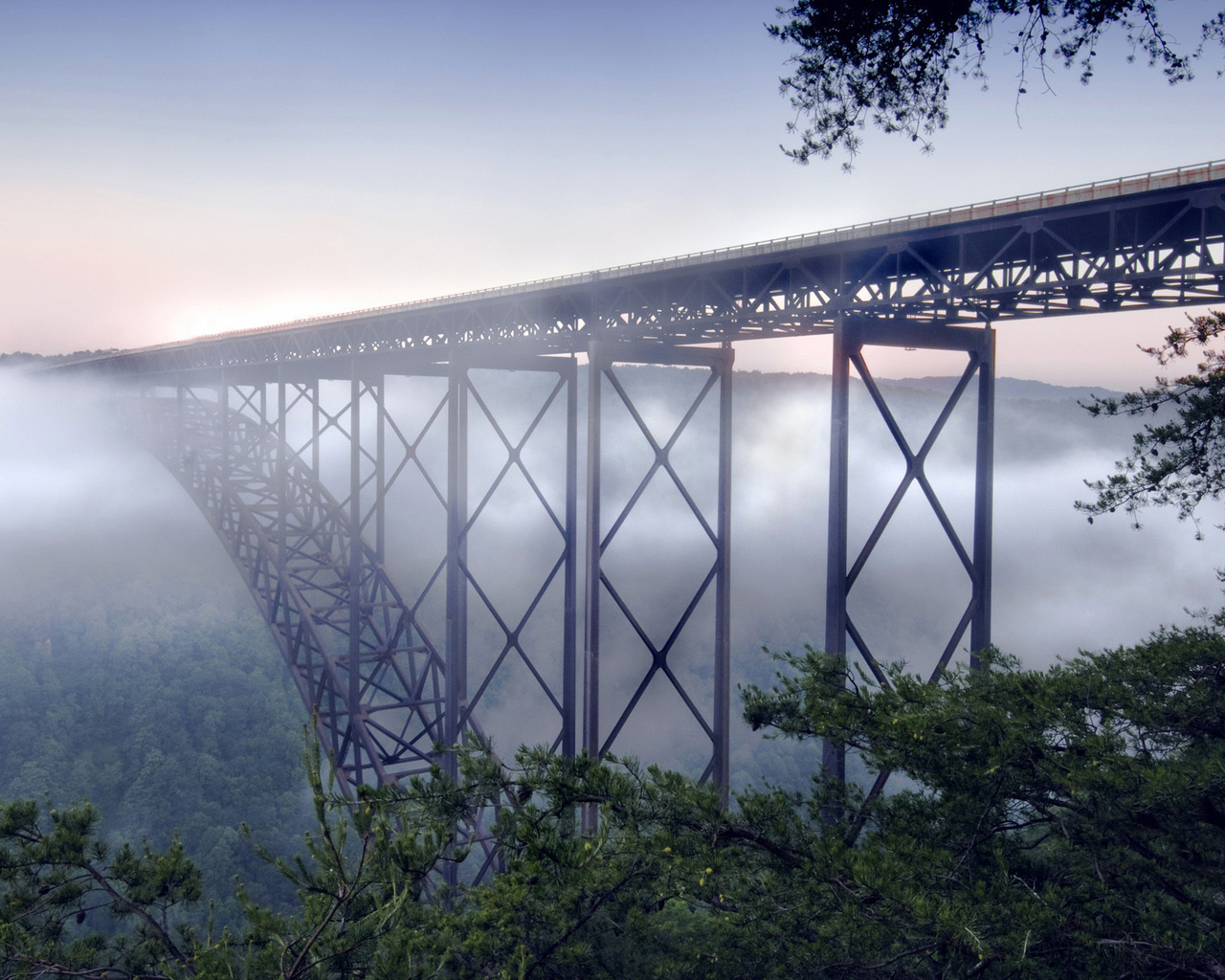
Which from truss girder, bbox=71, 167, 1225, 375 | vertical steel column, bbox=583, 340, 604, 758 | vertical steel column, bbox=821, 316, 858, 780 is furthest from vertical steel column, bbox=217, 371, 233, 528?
vertical steel column, bbox=821, 316, 858, 780

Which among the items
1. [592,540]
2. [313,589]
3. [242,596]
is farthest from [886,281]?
[242,596]

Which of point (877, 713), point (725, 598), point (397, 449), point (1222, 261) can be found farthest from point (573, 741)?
point (397, 449)

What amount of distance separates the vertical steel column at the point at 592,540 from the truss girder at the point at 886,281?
73 cm

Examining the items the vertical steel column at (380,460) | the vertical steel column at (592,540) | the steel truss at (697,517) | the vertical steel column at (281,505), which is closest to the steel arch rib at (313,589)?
the vertical steel column at (281,505)

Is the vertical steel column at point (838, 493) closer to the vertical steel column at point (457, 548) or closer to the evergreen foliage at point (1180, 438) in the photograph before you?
the evergreen foliage at point (1180, 438)

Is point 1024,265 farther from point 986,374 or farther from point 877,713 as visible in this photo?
point 877,713

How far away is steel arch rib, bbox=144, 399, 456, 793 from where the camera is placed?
16859 millimetres

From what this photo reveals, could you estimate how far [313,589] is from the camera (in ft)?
73.5

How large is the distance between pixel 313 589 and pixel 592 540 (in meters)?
14.0

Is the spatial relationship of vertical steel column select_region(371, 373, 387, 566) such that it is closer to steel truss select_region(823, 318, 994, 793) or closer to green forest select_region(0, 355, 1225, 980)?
steel truss select_region(823, 318, 994, 793)

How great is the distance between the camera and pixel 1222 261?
19.7 feet

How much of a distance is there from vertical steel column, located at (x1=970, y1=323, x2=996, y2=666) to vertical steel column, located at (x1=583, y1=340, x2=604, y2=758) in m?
4.37

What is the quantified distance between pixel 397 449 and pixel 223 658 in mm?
40827

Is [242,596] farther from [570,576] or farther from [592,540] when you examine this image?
[592,540]
